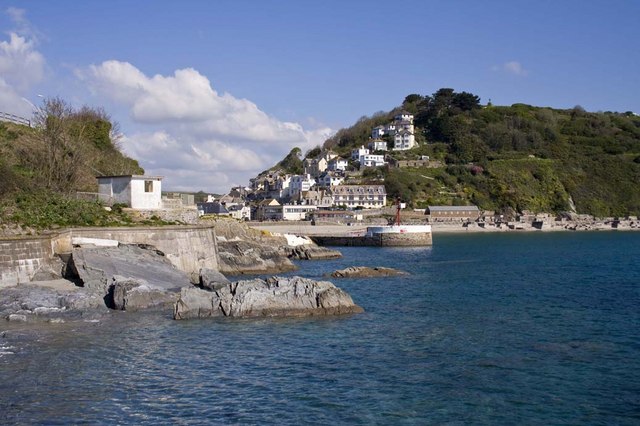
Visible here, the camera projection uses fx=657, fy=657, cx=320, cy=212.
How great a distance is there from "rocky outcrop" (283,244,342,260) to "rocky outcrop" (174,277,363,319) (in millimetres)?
30972

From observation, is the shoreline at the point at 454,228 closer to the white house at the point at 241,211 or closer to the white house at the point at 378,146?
the white house at the point at 241,211

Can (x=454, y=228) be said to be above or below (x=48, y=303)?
above

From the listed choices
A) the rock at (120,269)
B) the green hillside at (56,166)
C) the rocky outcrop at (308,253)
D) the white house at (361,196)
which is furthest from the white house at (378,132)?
the rock at (120,269)

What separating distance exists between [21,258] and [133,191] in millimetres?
11928

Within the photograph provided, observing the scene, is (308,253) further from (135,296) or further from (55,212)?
(135,296)

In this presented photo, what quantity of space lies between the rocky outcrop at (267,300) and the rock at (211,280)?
4.27 meters

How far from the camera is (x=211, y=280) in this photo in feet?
100

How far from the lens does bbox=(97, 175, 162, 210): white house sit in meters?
38.3

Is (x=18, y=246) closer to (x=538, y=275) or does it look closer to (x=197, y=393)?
(x=197, y=393)

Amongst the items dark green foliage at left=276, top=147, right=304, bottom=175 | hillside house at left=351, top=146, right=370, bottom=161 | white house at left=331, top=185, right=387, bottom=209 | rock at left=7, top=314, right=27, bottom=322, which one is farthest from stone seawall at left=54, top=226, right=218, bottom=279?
dark green foliage at left=276, top=147, right=304, bottom=175

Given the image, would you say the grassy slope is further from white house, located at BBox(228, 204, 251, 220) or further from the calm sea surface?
the calm sea surface

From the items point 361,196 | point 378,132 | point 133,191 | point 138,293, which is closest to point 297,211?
point 361,196

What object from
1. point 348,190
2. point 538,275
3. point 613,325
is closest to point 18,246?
point 613,325

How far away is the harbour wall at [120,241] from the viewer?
26531 millimetres
